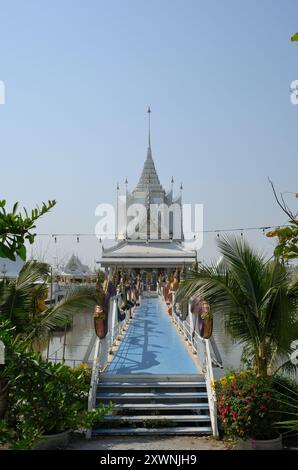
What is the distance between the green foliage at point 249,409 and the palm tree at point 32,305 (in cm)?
294

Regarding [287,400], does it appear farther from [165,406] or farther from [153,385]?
[153,385]

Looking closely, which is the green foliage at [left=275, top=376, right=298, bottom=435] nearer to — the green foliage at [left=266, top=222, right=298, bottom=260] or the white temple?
the green foliage at [left=266, top=222, right=298, bottom=260]

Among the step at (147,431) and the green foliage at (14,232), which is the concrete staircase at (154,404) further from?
the green foliage at (14,232)

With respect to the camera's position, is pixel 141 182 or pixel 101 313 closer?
pixel 101 313

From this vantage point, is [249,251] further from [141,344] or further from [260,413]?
[141,344]

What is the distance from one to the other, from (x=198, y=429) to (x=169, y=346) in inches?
176

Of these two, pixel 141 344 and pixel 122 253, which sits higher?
pixel 122 253

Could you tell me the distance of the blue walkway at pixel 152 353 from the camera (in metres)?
9.15

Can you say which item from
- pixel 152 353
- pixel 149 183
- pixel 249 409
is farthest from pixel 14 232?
pixel 149 183

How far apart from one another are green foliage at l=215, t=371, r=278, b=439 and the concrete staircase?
696 mm

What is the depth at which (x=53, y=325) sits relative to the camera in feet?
26.3
